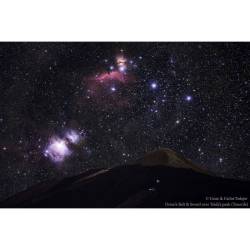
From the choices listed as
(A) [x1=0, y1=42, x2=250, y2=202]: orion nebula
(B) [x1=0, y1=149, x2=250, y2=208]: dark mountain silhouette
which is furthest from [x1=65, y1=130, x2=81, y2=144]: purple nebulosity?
(B) [x1=0, y1=149, x2=250, y2=208]: dark mountain silhouette

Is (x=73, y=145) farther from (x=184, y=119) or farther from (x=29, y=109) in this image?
(x=184, y=119)
